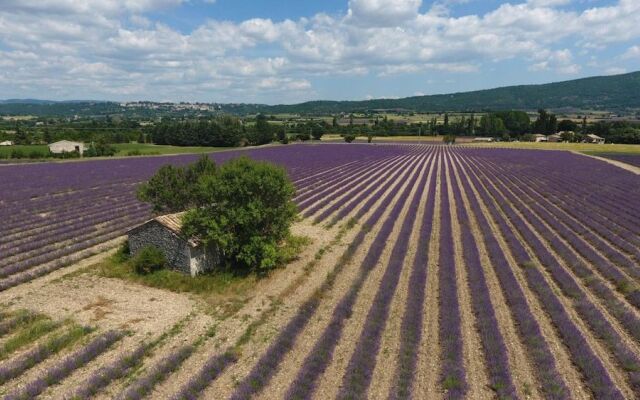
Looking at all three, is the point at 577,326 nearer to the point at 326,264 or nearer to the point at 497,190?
the point at 326,264

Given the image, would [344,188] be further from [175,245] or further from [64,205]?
[175,245]

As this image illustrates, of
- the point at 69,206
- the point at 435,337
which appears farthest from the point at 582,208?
the point at 69,206

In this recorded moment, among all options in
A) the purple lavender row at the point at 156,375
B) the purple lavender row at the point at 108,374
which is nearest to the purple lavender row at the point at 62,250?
the purple lavender row at the point at 108,374

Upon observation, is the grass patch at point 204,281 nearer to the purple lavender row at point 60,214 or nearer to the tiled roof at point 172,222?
the tiled roof at point 172,222

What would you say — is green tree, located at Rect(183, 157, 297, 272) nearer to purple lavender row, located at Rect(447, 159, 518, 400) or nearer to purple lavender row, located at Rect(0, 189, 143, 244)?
Result: purple lavender row, located at Rect(447, 159, 518, 400)

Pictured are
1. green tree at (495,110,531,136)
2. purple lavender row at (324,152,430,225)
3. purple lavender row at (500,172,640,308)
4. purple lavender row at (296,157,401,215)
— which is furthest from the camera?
green tree at (495,110,531,136)

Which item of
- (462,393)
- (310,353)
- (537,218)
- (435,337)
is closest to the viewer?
(462,393)

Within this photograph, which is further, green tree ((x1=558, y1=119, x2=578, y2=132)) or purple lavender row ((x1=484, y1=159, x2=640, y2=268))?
green tree ((x1=558, y1=119, x2=578, y2=132))

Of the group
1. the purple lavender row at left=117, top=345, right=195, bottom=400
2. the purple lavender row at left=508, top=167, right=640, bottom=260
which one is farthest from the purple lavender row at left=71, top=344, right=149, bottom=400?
the purple lavender row at left=508, top=167, right=640, bottom=260
